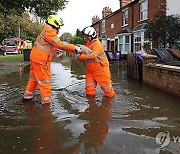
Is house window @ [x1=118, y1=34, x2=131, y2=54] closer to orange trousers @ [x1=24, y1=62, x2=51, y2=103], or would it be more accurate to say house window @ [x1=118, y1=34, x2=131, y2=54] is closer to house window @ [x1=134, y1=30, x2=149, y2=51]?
house window @ [x1=134, y1=30, x2=149, y2=51]

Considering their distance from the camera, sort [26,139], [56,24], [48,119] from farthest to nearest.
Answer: [56,24], [48,119], [26,139]

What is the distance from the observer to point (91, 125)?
4.31m

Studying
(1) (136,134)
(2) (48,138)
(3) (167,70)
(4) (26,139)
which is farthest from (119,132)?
(3) (167,70)

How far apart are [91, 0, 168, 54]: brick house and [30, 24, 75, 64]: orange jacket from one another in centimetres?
1245

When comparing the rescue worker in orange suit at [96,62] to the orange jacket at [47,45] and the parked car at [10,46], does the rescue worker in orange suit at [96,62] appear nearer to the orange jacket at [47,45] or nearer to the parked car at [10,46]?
the orange jacket at [47,45]

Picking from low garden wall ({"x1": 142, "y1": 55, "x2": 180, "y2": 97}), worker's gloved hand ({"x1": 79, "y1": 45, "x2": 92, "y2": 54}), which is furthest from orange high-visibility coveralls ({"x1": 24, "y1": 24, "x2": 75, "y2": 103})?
low garden wall ({"x1": 142, "y1": 55, "x2": 180, "y2": 97})

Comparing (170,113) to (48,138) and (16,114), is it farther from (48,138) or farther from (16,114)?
(16,114)

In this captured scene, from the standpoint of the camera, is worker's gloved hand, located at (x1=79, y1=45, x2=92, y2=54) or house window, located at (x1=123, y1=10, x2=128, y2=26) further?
house window, located at (x1=123, y1=10, x2=128, y2=26)

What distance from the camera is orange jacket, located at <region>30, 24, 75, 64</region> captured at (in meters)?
5.45

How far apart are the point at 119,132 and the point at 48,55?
256 centimetres

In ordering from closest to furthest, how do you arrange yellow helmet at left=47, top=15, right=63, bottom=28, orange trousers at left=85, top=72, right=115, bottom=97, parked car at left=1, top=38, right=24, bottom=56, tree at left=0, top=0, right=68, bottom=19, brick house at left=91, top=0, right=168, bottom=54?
yellow helmet at left=47, top=15, right=63, bottom=28, orange trousers at left=85, top=72, right=115, bottom=97, tree at left=0, top=0, right=68, bottom=19, brick house at left=91, top=0, right=168, bottom=54, parked car at left=1, top=38, right=24, bottom=56

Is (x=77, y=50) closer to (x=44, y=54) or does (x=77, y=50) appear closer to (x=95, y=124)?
(x=44, y=54)

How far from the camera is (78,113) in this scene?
507 cm

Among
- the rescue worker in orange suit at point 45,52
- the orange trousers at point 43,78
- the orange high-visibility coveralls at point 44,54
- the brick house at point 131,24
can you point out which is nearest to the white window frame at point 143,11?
the brick house at point 131,24
